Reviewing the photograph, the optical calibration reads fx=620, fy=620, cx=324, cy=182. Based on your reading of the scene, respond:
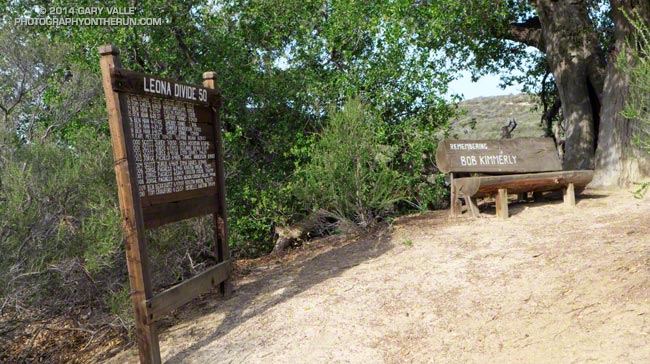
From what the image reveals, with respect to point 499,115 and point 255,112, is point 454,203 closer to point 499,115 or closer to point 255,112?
point 255,112

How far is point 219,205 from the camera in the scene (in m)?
6.68

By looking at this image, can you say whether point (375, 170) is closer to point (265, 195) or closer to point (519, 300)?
point (265, 195)

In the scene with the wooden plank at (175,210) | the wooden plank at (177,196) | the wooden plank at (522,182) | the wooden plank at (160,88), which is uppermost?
the wooden plank at (160,88)

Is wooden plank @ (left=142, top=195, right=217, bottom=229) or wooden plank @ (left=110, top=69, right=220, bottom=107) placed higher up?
wooden plank @ (left=110, top=69, right=220, bottom=107)

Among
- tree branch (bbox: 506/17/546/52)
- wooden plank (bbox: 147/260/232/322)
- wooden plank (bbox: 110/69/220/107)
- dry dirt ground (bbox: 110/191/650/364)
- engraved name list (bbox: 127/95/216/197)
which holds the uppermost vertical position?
tree branch (bbox: 506/17/546/52)

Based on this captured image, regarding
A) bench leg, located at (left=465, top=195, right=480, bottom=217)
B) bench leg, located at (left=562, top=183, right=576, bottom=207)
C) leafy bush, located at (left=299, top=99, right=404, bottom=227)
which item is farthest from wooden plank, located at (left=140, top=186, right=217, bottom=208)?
bench leg, located at (left=562, top=183, right=576, bottom=207)

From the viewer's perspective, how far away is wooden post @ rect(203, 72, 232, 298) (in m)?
6.63

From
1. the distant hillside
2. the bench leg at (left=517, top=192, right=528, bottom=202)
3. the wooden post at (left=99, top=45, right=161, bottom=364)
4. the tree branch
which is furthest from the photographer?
the distant hillside

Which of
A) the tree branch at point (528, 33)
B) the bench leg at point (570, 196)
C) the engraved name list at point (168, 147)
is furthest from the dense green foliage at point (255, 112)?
the tree branch at point (528, 33)

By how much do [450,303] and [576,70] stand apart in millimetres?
7386

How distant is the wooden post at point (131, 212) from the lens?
493cm

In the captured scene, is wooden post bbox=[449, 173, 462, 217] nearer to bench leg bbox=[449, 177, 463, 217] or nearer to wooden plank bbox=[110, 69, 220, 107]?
bench leg bbox=[449, 177, 463, 217]

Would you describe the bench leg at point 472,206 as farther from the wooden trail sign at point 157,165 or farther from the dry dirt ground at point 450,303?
the wooden trail sign at point 157,165

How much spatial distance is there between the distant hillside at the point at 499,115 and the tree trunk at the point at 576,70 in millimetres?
11737
